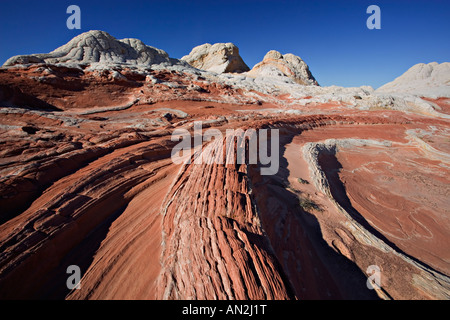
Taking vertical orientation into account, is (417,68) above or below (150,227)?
above

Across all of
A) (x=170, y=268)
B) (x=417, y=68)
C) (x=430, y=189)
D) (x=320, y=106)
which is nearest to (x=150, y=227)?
(x=170, y=268)

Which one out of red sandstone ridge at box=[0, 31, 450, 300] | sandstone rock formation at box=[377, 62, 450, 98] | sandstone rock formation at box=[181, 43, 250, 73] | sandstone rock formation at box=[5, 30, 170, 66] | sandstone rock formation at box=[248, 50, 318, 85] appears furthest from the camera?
sandstone rock formation at box=[181, 43, 250, 73]

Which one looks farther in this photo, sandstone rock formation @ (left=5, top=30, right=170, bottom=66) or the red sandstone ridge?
sandstone rock formation @ (left=5, top=30, right=170, bottom=66)

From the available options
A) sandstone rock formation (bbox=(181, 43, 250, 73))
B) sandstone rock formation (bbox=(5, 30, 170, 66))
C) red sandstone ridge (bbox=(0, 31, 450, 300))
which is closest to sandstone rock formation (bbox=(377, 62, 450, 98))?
sandstone rock formation (bbox=(181, 43, 250, 73))

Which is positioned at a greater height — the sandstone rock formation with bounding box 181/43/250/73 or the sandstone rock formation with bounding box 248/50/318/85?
the sandstone rock formation with bounding box 181/43/250/73

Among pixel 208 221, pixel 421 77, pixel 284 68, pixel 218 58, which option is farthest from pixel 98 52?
pixel 421 77

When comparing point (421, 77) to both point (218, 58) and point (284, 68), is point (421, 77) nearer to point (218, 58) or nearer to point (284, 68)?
point (284, 68)

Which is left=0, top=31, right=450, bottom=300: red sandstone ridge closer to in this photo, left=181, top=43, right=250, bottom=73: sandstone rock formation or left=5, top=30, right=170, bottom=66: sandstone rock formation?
left=5, top=30, right=170, bottom=66: sandstone rock formation
